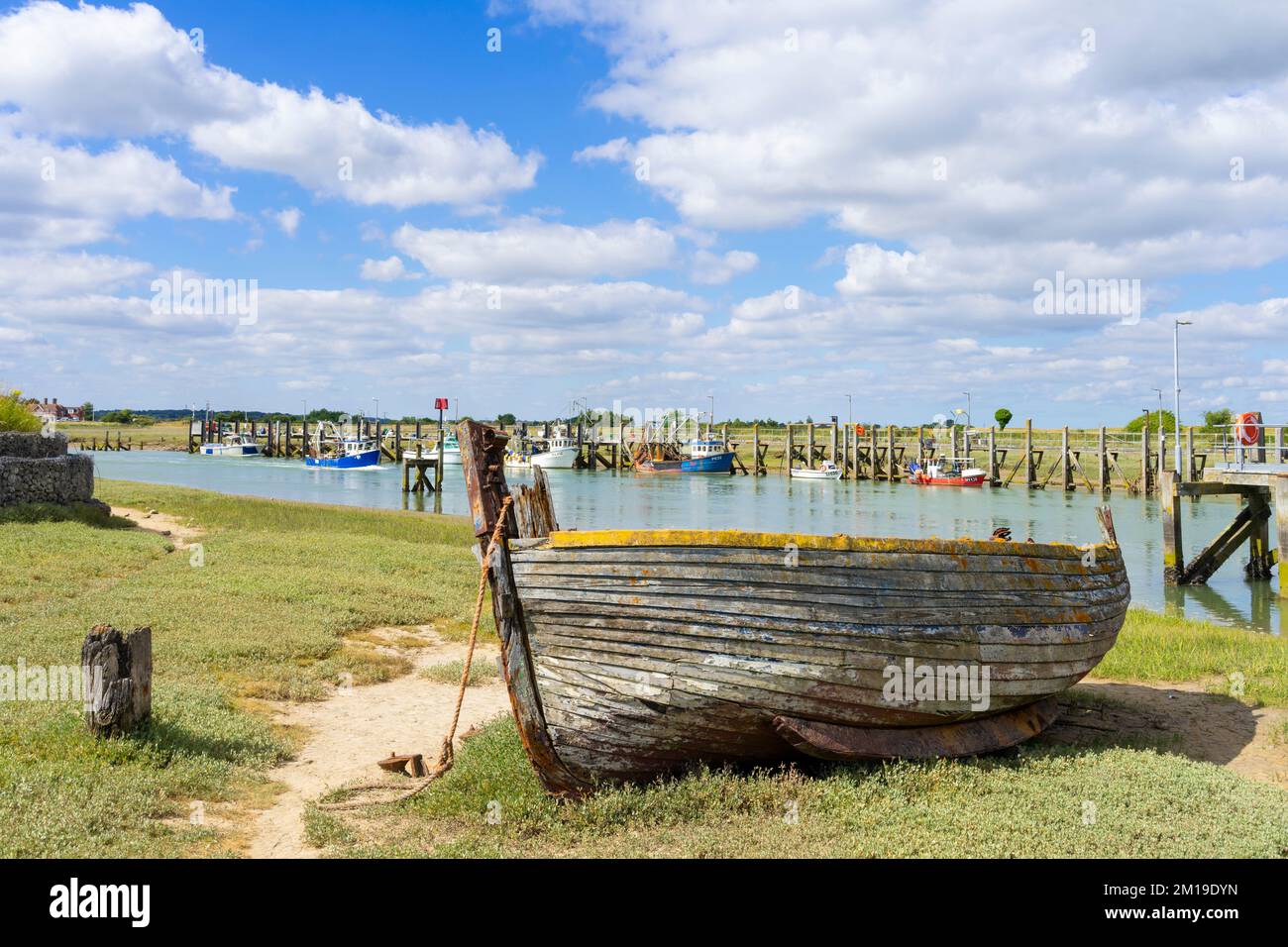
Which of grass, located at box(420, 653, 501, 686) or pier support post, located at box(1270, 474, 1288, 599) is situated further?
pier support post, located at box(1270, 474, 1288, 599)

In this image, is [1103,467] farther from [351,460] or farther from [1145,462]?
[351,460]

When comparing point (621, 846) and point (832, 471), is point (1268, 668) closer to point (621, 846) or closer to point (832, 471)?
point (621, 846)

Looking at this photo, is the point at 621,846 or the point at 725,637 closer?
the point at 621,846

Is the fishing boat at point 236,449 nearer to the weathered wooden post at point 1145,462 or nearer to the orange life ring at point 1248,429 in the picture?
the weathered wooden post at point 1145,462

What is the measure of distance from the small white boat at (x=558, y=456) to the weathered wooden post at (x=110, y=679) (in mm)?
75629

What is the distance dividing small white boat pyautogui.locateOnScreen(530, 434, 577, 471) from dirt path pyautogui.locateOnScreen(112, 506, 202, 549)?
2313 inches

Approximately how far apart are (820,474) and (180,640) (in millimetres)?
61535

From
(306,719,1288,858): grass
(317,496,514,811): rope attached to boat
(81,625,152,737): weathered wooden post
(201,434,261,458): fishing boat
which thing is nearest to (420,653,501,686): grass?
(317,496,514,811): rope attached to boat

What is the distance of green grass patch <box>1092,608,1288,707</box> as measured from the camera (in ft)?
33.1

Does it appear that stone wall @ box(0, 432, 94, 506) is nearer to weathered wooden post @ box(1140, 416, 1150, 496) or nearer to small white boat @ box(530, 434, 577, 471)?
weathered wooden post @ box(1140, 416, 1150, 496)

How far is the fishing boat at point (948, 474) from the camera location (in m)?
60.1

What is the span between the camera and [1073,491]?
55.4m
